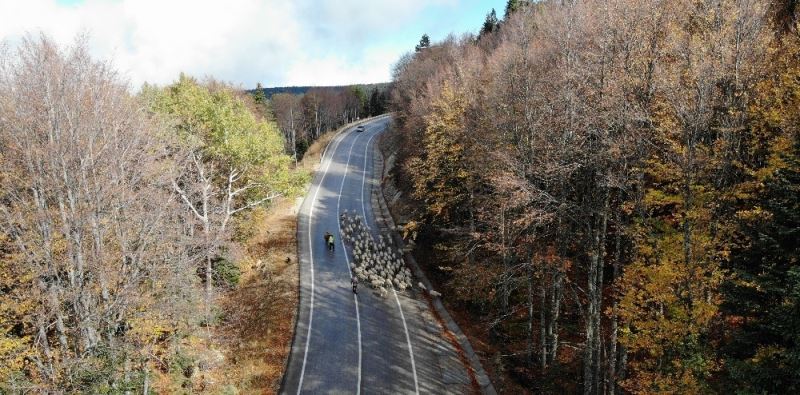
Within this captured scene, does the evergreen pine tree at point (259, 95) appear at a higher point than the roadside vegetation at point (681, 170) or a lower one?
higher

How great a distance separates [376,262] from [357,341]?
1002 centimetres

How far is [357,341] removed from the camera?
25797mm

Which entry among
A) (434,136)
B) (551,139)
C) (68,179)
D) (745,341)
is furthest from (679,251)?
(68,179)

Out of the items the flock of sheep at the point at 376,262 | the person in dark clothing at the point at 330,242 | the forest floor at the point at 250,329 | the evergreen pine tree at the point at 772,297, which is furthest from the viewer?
the person in dark clothing at the point at 330,242

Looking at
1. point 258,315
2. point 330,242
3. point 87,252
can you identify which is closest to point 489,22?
point 330,242

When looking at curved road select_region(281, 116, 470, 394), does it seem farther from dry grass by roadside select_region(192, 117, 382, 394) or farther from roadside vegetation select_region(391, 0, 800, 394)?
roadside vegetation select_region(391, 0, 800, 394)

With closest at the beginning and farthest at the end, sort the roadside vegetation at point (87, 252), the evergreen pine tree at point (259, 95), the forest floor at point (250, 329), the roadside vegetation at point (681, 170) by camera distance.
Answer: the roadside vegetation at point (681, 170) → the roadside vegetation at point (87, 252) → the forest floor at point (250, 329) → the evergreen pine tree at point (259, 95)

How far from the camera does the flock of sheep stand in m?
32.6

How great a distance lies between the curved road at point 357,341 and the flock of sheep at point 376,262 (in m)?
0.72

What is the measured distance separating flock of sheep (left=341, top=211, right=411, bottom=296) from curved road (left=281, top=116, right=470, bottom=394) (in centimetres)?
72

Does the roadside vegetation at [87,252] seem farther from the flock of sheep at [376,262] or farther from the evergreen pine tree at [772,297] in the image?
the evergreen pine tree at [772,297]

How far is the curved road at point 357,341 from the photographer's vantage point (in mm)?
22359

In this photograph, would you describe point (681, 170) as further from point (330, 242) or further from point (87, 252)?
point (330, 242)

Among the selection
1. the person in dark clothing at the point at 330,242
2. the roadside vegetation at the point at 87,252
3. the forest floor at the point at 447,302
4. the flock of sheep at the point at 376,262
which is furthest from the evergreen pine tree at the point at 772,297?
the person in dark clothing at the point at 330,242
